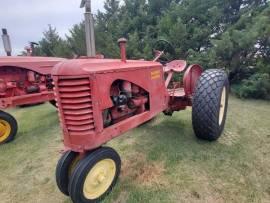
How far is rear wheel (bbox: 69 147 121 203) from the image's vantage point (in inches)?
72.7

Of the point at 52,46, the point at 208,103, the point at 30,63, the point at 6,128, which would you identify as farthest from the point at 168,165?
the point at 52,46

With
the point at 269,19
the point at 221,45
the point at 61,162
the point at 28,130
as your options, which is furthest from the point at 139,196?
the point at 269,19

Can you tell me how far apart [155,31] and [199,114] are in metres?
7.54

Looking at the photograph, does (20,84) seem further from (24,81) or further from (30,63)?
(30,63)

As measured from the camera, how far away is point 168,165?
8.60 ft

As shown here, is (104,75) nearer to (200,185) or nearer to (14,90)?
(200,185)

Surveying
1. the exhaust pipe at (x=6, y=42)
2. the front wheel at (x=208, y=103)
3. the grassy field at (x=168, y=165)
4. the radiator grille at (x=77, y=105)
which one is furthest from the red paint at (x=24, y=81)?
the front wheel at (x=208, y=103)

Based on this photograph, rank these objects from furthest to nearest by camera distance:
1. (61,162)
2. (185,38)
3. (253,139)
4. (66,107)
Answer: (185,38) < (253,139) < (61,162) < (66,107)

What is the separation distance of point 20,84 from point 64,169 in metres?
2.75

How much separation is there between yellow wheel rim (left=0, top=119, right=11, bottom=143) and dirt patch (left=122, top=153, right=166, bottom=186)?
2120 millimetres

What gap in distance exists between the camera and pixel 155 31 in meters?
9.68

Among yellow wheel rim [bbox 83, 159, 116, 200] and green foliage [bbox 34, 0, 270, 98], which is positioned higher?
green foliage [bbox 34, 0, 270, 98]

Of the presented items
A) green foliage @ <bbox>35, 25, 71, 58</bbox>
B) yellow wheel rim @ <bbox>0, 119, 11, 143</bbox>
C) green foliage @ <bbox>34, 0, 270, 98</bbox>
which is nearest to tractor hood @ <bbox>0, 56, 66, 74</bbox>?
yellow wheel rim @ <bbox>0, 119, 11, 143</bbox>

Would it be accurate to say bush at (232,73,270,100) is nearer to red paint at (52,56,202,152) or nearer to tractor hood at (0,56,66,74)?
red paint at (52,56,202,152)
